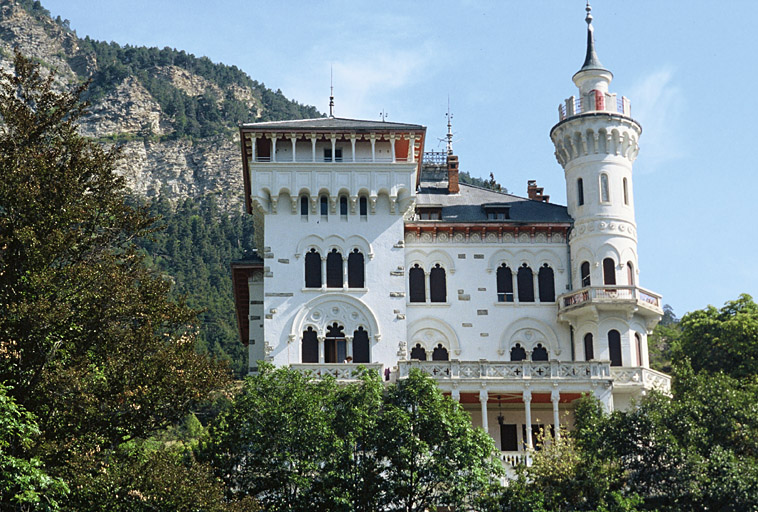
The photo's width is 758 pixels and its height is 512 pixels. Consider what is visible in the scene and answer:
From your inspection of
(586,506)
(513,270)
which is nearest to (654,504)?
(586,506)

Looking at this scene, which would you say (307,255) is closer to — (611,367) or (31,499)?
(611,367)

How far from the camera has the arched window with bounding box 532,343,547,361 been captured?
56.8 m

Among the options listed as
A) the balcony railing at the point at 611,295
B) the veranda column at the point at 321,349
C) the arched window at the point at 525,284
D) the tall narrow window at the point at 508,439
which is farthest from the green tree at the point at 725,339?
the veranda column at the point at 321,349

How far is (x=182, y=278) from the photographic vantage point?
142125 millimetres

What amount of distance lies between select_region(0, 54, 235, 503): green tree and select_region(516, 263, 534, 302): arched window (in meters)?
24.2

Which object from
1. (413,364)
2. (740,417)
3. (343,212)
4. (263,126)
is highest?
(263,126)

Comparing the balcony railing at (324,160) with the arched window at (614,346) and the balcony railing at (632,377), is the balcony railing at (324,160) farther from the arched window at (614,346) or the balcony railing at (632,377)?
the balcony railing at (632,377)

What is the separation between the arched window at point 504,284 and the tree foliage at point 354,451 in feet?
46.3

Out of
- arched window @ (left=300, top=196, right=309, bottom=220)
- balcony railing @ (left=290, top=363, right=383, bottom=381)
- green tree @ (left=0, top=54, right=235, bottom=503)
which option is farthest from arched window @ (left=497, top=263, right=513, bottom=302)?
green tree @ (left=0, top=54, right=235, bottom=503)

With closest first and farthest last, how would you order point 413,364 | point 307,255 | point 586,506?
point 586,506 < point 413,364 < point 307,255

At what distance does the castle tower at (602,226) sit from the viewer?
54.7 m

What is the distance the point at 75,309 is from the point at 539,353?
93.6 feet

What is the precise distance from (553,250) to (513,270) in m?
2.41

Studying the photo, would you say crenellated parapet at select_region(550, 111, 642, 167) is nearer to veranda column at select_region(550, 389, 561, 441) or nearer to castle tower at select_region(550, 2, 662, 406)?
castle tower at select_region(550, 2, 662, 406)
